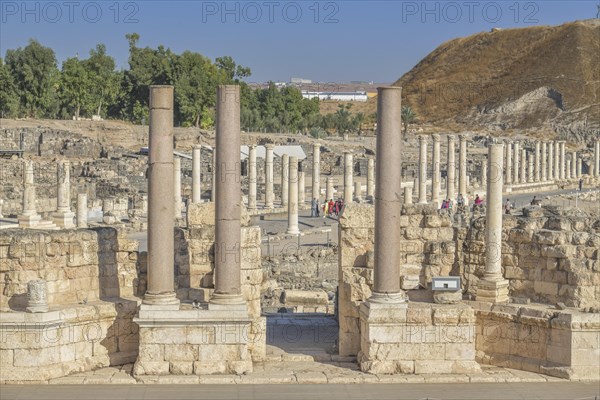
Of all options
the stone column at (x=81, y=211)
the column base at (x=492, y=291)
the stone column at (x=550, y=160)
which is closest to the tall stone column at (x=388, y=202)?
the column base at (x=492, y=291)

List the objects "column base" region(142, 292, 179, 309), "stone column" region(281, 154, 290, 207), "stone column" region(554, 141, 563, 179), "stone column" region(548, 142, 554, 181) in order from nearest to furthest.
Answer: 1. "column base" region(142, 292, 179, 309)
2. "stone column" region(281, 154, 290, 207)
3. "stone column" region(548, 142, 554, 181)
4. "stone column" region(554, 141, 563, 179)

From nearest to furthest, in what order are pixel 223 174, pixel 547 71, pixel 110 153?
1. pixel 223 174
2. pixel 110 153
3. pixel 547 71

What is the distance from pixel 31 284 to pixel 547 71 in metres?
140

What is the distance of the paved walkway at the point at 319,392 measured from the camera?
13.0 meters

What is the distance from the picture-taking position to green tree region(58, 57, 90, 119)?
8350cm

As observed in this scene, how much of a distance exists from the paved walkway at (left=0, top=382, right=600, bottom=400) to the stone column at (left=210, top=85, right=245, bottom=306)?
1.58 meters

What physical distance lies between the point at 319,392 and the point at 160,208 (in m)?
3.68

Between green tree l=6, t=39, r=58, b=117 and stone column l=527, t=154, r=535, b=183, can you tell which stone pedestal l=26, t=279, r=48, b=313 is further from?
green tree l=6, t=39, r=58, b=117

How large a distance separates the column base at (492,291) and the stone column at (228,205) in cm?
405

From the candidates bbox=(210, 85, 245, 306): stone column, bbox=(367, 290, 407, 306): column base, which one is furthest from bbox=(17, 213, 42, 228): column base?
bbox=(367, 290, 407, 306): column base

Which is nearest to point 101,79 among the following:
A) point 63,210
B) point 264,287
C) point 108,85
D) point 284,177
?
point 108,85

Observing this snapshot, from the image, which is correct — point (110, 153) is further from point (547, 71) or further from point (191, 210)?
point (547, 71)

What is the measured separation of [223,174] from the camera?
14.4 metres

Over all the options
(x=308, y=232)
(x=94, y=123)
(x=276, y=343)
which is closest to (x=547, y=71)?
(x=94, y=123)
